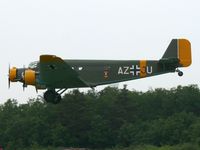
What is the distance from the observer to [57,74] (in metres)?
37.0

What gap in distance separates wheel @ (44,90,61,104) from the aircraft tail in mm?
5979

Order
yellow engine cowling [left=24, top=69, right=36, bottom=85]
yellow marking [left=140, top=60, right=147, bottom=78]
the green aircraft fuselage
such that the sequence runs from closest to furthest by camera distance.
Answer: the green aircraft fuselage < yellow engine cowling [left=24, top=69, right=36, bottom=85] < yellow marking [left=140, top=60, right=147, bottom=78]

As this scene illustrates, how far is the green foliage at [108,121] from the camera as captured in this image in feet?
304

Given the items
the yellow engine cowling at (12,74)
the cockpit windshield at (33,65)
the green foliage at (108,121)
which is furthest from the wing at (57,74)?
the green foliage at (108,121)

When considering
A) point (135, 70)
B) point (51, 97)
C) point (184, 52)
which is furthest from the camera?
point (184, 52)

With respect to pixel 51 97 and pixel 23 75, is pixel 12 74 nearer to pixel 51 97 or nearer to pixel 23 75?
pixel 23 75

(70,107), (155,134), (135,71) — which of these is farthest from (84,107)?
(135,71)

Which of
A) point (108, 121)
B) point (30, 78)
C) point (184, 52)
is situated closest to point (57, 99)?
point (30, 78)

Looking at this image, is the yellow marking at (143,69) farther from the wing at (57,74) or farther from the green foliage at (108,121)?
the green foliage at (108,121)

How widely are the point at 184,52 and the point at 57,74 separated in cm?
682

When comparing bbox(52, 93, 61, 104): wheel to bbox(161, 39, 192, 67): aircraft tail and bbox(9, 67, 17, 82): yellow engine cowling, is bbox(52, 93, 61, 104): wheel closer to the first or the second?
bbox(9, 67, 17, 82): yellow engine cowling

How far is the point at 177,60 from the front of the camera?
37.9m

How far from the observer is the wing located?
36.3 metres

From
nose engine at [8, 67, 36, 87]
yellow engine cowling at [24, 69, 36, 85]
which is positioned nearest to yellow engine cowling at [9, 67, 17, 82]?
nose engine at [8, 67, 36, 87]
